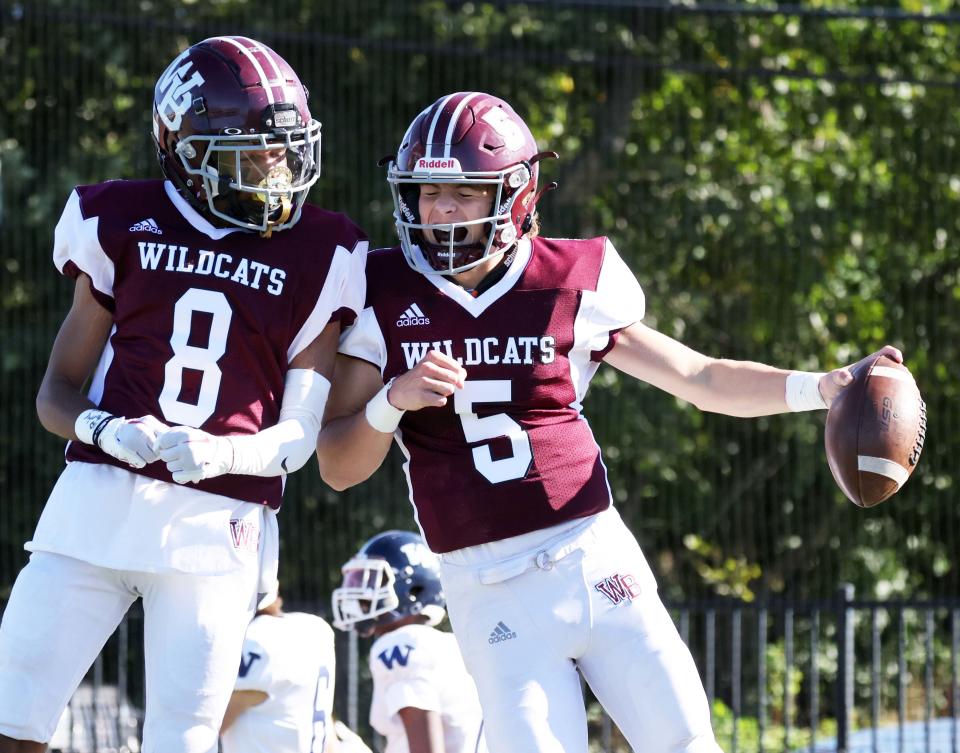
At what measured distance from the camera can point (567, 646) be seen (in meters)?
3.36

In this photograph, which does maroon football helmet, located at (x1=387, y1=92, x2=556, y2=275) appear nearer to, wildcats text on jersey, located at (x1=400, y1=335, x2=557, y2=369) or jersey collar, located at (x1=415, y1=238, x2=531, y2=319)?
jersey collar, located at (x1=415, y1=238, x2=531, y2=319)

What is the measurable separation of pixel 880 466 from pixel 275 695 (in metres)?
1.91

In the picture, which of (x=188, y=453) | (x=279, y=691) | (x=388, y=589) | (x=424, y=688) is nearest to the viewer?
(x=188, y=453)

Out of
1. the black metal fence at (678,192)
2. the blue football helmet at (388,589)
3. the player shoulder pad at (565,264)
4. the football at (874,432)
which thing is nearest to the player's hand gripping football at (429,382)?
the player shoulder pad at (565,264)

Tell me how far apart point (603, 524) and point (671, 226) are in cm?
758

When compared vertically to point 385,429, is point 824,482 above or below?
below

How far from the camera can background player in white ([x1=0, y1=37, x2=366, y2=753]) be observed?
124 inches

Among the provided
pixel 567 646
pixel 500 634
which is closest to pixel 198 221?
pixel 500 634

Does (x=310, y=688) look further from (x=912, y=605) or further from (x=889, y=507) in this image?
(x=889, y=507)

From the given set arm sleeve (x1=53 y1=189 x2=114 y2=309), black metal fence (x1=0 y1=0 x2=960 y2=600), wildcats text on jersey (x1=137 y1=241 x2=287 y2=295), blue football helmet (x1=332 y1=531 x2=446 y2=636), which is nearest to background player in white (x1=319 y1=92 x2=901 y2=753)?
wildcats text on jersey (x1=137 y1=241 x2=287 y2=295)

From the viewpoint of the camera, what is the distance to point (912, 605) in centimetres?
783

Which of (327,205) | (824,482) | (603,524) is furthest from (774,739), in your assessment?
(603,524)

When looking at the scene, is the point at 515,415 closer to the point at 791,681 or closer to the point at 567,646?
the point at 567,646

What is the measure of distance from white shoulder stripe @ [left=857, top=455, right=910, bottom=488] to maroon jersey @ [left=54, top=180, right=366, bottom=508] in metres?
1.25
